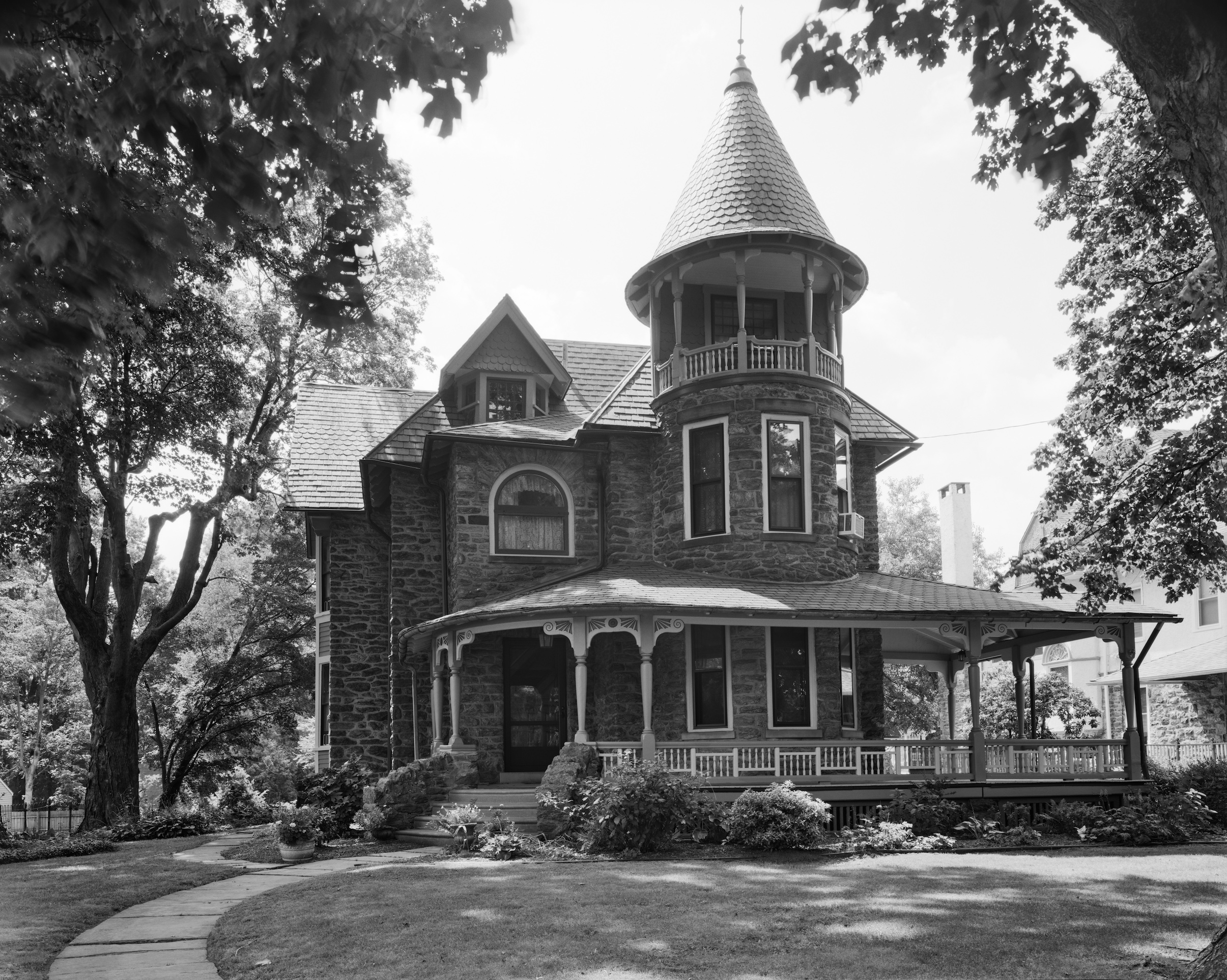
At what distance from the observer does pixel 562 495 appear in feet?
71.1

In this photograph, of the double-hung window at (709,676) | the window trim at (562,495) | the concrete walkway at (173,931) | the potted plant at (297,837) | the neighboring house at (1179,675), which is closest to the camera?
the concrete walkway at (173,931)

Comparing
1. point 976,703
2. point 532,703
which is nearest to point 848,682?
point 976,703

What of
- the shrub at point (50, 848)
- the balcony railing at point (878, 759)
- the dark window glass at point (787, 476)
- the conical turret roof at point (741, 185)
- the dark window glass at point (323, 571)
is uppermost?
the conical turret roof at point (741, 185)

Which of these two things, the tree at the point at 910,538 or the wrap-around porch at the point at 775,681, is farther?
the tree at the point at 910,538

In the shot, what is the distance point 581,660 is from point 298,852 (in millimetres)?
5018

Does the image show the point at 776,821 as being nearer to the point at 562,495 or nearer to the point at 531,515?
the point at 531,515

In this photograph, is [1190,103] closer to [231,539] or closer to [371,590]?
[371,590]

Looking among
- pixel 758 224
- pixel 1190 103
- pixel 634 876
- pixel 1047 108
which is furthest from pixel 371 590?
pixel 1190 103

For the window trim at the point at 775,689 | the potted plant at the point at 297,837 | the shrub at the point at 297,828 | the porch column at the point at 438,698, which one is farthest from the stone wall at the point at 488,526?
the potted plant at the point at 297,837

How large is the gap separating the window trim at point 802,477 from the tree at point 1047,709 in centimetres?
1425

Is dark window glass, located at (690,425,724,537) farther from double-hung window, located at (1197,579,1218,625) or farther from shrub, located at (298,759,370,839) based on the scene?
double-hung window, located at (1197,579,1218,625)

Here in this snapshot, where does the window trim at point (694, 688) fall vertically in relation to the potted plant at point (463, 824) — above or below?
above

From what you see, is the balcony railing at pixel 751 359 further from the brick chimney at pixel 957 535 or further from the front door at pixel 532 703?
the brick chimney at pixel 957 535

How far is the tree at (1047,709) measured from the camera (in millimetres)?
32750
